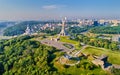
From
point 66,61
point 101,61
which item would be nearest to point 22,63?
point 66,61

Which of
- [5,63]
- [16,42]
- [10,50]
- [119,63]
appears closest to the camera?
[119,63]

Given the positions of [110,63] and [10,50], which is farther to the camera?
[10,50]

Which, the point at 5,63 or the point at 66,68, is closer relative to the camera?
the point at 66,68

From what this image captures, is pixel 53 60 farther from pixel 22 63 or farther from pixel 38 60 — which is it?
pixel 22 63

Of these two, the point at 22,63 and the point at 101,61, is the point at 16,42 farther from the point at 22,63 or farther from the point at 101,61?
the point at 101,61

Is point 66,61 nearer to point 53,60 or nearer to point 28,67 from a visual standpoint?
point 53,60

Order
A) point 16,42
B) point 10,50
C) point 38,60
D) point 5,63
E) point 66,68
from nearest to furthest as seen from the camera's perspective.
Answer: point 66,68 → point 38,60 → point 5,63 → point 10,50 → point 16,42

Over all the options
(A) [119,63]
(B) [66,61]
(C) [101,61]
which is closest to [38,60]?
(B) [66,61]

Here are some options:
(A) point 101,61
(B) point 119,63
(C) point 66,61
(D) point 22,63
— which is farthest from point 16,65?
(B) point 119,63

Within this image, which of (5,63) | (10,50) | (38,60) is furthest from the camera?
(10,50)
